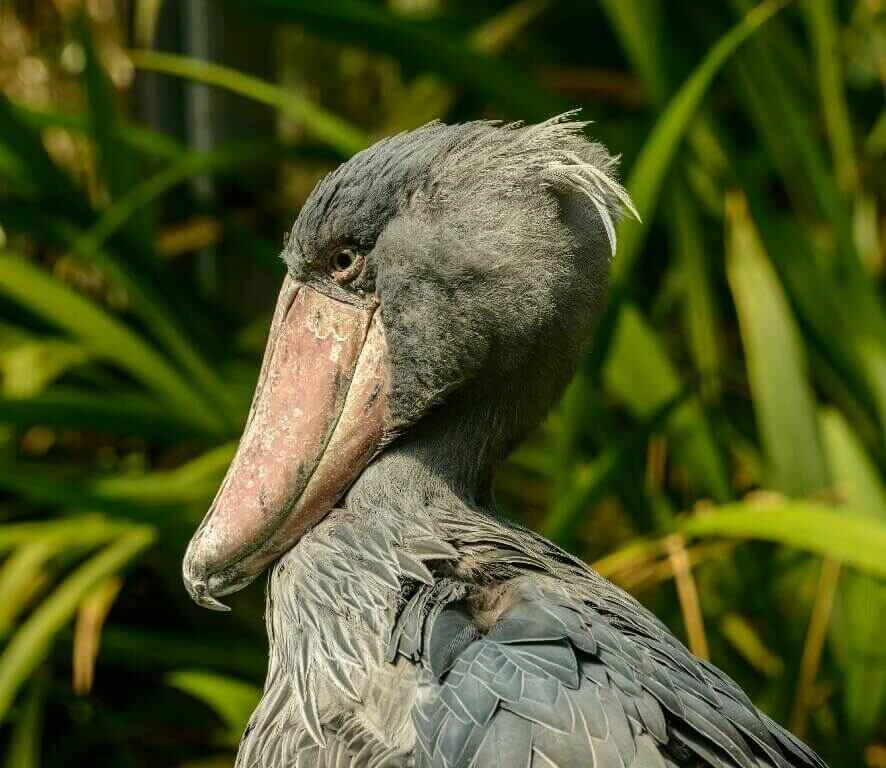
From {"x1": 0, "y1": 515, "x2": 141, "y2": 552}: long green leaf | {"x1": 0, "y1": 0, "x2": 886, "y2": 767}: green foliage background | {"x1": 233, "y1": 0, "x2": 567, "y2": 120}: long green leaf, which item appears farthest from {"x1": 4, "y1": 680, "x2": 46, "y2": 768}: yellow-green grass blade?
{"x1": 233, "y1": 0, "x2": 567, "y2": 120}: long green leaf

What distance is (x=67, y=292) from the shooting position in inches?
102

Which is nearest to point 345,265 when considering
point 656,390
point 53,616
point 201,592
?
point 201,592

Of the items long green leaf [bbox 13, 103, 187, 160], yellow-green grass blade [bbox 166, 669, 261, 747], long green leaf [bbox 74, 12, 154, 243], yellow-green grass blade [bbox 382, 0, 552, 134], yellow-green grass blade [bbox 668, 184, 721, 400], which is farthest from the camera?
yellow-green grass blade [bbox 382, 0, 552, 134]

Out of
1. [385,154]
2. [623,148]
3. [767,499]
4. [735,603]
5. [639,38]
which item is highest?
[639,38]

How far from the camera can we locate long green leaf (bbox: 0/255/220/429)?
2518mm

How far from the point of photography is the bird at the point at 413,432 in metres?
1.33

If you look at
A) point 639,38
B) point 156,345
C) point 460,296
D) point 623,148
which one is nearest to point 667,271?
point 623,148

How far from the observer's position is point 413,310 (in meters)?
1.47

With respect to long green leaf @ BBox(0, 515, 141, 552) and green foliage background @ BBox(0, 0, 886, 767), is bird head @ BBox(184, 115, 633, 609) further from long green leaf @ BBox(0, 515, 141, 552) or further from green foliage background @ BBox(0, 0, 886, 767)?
long green leaf @ BBox(0, 515, 141, 552)

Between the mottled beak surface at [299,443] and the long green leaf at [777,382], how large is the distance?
40.5 inches

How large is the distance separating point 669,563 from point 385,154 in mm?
1006

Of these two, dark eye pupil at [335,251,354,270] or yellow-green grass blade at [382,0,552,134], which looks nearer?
dark eye pupil at [335,251,354,270]

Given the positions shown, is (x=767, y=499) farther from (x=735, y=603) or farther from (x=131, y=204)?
(x=131, y=204)

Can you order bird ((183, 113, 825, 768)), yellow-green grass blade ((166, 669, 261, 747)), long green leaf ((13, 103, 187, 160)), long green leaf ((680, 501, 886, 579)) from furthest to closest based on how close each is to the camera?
long green leaf ((13, 103, 187, 160)) < yellow-green grass blade ((166, 669, 261, 747)) < long green leaf ((680, 501, 886, 579)) < bird ((183, 113, 825, 768))
